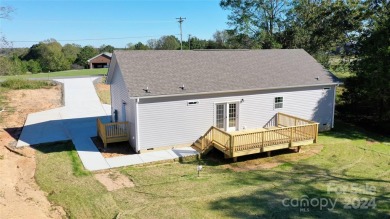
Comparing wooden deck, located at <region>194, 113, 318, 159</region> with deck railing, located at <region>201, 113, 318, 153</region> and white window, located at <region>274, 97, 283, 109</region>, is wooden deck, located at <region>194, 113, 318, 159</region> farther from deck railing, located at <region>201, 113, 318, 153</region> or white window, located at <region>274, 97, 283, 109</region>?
white window, located at <region>274, 97, 283, 109</region>

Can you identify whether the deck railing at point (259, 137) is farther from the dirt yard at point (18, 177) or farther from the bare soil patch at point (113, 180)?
the dirt yard at point (18, 177)

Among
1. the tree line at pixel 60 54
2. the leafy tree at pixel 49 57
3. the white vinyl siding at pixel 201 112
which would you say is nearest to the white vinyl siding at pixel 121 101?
the white vinyl siding at pixel 201 112

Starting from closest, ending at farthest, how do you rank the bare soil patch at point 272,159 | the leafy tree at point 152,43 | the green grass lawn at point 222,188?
the green grass lawn at point 222,188 → the bare soil patch at point 272,159 → the leafy tree at point 152,43

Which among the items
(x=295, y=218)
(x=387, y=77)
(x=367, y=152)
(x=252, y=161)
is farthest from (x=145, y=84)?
(x=387, y=77)

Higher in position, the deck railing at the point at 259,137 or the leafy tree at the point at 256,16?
the leafy tree at the point at 256,16

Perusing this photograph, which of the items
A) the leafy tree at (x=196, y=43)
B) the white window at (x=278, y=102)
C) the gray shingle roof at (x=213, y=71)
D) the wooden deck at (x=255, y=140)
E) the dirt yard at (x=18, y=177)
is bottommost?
the dirt yard at (x=18, y=177)

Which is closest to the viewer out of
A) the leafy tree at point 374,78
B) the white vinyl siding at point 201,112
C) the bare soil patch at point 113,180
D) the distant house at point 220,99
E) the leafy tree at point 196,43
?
the bare soil patch at point 113,180

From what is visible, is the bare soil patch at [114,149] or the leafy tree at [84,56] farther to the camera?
the leafy tree at [84,56]
